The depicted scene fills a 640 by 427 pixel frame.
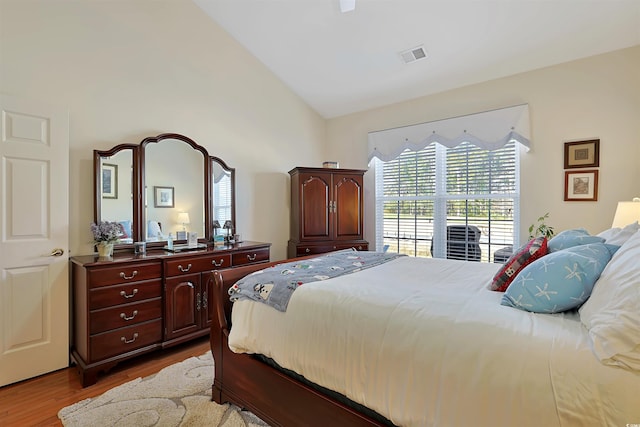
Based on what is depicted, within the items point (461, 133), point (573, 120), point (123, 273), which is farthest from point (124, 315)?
point (573, 120)

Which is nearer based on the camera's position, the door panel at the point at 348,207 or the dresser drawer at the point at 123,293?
the dresser drawer at the point at 123,293

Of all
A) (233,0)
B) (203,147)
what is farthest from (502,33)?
(203,147)

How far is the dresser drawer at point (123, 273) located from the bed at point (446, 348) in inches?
39.8

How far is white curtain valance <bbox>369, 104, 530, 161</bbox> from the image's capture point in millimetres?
3344

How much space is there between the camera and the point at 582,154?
305cm

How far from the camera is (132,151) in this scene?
2.83m

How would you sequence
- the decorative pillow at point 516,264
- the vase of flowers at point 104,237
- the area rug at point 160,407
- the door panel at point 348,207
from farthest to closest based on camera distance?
the door panel at point 348,207 → the vase of flowers at point 104,237 → the area rug at point 160,407 → the decorative pillow at point 516,264

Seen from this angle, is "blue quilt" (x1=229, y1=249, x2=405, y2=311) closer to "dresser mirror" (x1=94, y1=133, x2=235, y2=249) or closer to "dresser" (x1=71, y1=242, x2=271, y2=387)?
"dresser" (x1=71, y1=242, x2=271, y2=387)

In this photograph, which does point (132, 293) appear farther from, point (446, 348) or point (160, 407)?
point (446, 348)

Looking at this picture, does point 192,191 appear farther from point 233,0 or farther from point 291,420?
point 291,420

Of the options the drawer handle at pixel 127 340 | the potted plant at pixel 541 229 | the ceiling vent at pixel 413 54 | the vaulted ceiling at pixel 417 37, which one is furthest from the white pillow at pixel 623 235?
the drawer handle at pixel 127 340

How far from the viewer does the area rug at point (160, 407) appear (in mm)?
1749

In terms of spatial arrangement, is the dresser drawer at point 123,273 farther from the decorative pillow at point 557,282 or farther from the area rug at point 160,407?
the decorative pillow at point 557,282

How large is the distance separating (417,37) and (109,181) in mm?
3236
